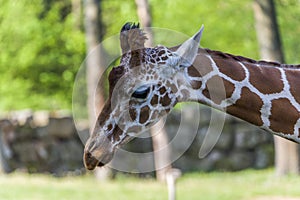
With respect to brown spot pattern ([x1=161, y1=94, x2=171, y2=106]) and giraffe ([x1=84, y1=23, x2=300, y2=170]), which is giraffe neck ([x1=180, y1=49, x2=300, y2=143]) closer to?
giraffe ([x1=84, y1=23, x2=300, y2=170])

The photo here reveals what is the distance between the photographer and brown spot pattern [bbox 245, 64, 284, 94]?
16.8 ft

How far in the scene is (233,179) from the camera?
1602 cm

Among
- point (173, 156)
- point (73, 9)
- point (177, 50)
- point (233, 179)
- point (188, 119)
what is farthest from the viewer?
point (73, 9)

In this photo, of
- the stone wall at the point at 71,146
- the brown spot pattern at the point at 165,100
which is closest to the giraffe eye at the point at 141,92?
the brown spot pattern at the point at 165,100

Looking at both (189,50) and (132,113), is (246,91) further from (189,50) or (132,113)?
(132,113)

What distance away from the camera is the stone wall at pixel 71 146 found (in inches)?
741

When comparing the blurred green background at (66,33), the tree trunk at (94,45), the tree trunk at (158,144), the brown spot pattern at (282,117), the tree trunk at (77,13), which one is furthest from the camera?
the tree trunk at (77,13)

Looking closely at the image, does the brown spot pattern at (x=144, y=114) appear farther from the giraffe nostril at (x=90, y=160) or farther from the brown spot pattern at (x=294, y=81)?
the brown spot pattern at (x=294, y=81)

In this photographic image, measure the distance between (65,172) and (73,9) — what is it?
762cm

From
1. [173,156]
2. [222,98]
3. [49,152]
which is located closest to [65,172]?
[49,152]

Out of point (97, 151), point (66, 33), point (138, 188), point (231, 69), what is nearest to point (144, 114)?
point (97, 151)

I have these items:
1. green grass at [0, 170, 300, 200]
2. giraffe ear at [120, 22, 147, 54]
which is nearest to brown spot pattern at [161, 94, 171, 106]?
giraffe ear at [120, 22, 147, 54]

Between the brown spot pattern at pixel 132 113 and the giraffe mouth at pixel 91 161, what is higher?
the brown spot pattern at pixel 132 113

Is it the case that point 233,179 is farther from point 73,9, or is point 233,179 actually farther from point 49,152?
point 73,9
